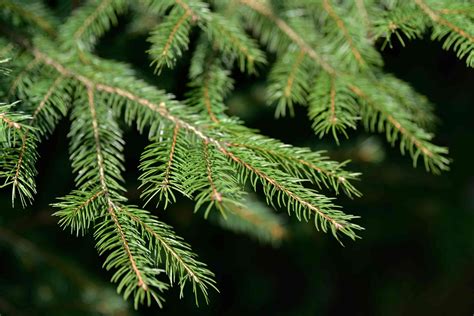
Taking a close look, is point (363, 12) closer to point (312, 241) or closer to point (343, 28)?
point (343, 28)

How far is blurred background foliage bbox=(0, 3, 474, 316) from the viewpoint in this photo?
188cm

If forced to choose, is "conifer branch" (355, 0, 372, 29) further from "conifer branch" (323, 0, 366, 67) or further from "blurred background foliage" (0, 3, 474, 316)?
"blurred background foliage" (0, 3, 474, 316)

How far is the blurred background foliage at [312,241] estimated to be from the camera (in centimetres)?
188

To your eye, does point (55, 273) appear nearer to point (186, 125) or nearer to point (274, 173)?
point (186, 125)

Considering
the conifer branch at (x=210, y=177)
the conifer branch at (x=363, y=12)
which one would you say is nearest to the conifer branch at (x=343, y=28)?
the conifer branch at (x=363, y=12)

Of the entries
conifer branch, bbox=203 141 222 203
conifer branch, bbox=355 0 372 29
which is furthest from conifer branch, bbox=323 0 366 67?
conifer branch, bbox=203 141 222 203

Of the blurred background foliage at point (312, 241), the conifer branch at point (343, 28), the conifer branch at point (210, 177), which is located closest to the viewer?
the conifer branch at point (210, 177)

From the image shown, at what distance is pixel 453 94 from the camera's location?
10.1ft

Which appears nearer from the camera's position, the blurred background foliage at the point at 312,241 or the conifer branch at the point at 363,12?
the conifer branch at the point at 363,12

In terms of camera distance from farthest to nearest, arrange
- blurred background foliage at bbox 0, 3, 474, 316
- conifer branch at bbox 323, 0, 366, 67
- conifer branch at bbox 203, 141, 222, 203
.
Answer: blurred background foliage at bbox 0, 3, 474, 316
conifer branch at bbox 323, 0, 366, 67
conifer branch at bbox 203, 141, 222, 203

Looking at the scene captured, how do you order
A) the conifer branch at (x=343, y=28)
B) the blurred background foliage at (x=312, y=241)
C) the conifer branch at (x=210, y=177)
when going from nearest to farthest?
the conifer branch at (x=210, y=177)
the conifer branch at (x=343, y=28)
the blurred background foliage at (x=312, y=241)

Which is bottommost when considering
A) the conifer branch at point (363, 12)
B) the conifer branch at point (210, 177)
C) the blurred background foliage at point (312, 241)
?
the blurred background foliage at point (312, 241)

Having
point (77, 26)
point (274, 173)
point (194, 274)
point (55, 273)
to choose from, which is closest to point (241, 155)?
point (274, 173)

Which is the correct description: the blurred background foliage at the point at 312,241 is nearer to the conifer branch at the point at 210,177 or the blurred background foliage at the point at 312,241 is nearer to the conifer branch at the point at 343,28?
the conifer branch at the point at 343,28
